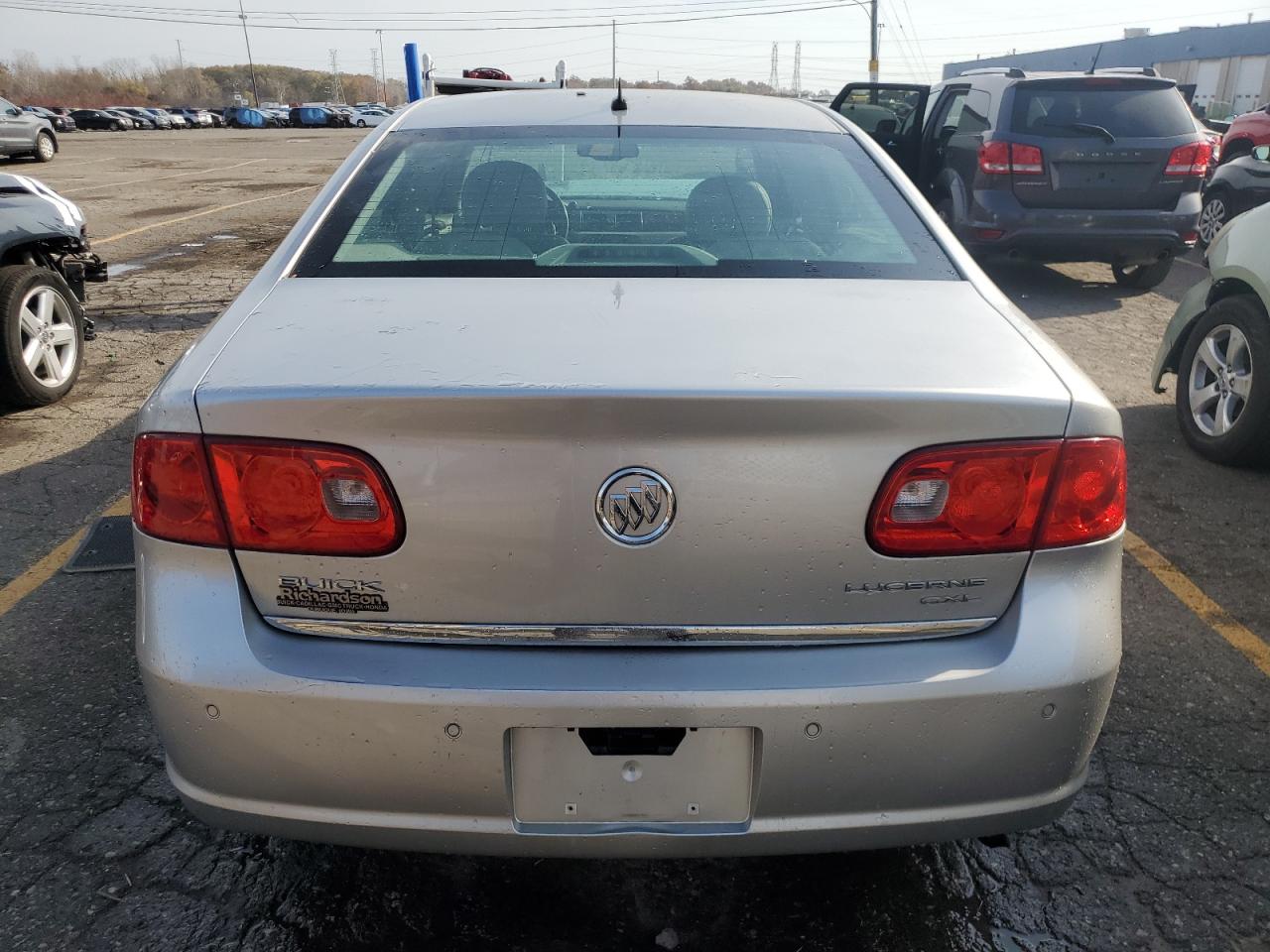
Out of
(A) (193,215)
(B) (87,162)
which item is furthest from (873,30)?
(A) (193,215)

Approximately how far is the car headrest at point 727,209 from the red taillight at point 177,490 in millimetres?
1224

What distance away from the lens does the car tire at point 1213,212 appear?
9.62 meters

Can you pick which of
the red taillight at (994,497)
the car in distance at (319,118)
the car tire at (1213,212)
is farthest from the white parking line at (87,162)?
the car in distance at (319,118)

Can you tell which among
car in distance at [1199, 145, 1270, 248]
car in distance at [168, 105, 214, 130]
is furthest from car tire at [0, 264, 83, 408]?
car in distance at [168, 105, 214, 130]

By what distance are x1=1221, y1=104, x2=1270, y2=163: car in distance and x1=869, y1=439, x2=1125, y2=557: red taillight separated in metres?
11.9

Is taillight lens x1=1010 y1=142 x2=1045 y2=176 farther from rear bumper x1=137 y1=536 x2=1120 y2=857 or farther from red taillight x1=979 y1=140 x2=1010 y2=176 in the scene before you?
rear bumper x1=137 y1=536 x2=1120 y2=857

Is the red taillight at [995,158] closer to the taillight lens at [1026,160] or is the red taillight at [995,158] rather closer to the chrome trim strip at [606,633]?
the taillight lens at [1026,160]

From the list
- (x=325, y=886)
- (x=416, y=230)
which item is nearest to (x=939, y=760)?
(x=325, y=886)

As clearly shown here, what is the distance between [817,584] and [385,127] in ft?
6.56

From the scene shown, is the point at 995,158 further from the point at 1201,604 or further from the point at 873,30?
the point at 873,30

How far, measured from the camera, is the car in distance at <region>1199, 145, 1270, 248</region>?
30.0ft

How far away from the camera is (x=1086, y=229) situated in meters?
7.97

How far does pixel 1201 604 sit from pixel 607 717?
2.82m

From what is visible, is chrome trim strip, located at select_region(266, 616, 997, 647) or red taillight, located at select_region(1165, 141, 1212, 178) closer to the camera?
chrome trim strip, located at select_region(266, 616, 997, 647)
